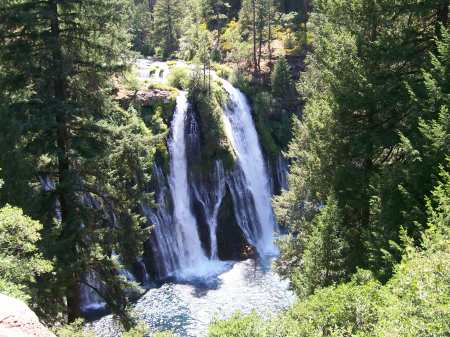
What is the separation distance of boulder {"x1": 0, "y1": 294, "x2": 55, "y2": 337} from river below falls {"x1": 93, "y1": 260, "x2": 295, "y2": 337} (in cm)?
1365

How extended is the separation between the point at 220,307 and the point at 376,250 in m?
12.5

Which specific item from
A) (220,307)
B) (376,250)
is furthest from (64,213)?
(220,307)

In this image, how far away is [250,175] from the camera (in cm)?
3194

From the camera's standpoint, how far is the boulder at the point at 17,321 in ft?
18.7

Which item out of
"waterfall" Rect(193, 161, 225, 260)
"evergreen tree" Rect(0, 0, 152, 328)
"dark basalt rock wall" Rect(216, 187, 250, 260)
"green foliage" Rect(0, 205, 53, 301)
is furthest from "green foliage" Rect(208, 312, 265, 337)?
"waterfall" Rect(193, 161, 225, 260)

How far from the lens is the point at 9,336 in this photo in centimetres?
551

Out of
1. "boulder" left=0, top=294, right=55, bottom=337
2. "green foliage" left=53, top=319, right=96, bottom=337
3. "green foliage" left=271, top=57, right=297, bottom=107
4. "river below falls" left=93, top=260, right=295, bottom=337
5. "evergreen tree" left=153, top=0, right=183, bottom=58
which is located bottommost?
"river below falls" left=93, top=260, right=295, bottom=337

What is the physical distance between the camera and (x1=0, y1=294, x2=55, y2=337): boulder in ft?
18.7

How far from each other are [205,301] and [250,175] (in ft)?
38.7

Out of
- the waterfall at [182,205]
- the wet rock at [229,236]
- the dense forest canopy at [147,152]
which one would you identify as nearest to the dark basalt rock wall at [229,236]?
the wet rock at [229,236]

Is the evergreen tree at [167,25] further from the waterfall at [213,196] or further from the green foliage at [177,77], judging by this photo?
the waterfall at [213,196]

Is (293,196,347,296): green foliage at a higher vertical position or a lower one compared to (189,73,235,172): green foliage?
lower

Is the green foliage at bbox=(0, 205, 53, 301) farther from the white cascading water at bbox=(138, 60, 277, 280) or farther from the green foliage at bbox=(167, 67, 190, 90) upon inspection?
the green foliage at bbox=(167, 67, 190, 90)

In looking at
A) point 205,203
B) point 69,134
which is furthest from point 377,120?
point 205,203
